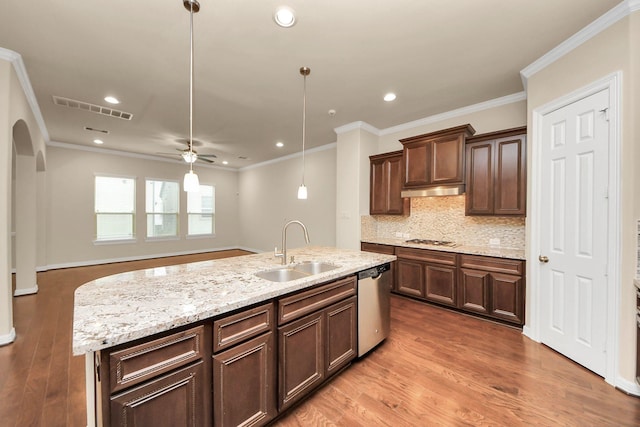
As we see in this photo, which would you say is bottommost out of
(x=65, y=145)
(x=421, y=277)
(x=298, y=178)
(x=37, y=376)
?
(x=37, y=376)

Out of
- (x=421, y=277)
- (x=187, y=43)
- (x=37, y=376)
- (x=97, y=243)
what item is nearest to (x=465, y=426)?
(x=421, y=277)

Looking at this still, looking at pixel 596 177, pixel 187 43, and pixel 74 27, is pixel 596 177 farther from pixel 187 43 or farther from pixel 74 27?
pixel 74 27

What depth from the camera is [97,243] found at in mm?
6117

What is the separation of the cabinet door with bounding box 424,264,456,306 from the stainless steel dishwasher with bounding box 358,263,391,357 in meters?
1.28

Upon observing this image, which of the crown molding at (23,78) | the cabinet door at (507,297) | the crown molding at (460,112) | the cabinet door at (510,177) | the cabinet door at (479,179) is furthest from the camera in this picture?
the crown molding at (460,112)

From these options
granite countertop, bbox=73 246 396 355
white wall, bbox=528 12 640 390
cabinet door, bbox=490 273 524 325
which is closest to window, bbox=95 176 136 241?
granite countertop, bbox=73 246 396 355

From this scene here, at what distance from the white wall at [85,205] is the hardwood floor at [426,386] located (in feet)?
12.6

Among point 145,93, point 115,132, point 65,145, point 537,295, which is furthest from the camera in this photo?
point 65,145

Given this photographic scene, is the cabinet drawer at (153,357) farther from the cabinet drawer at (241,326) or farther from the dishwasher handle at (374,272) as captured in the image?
the dishwasher handle at (374,272)

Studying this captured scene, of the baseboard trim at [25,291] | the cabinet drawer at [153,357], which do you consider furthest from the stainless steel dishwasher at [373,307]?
the baseboard trim at [25,291]

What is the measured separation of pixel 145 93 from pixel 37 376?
3173 mm

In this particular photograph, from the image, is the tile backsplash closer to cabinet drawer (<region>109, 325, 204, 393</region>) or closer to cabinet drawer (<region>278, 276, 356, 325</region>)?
cabinet drawer (<region>278, 276, 356, 325</region>)

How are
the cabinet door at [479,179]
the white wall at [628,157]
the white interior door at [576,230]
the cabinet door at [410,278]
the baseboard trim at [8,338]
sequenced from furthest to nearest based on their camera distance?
the cabinet door at [410,278] < the cabinet door at [479,179] < the baseboard trim at [8,338] < the white interior door at [576,230] < the white wall at [628,157]

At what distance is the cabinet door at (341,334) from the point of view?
192 centimetres
